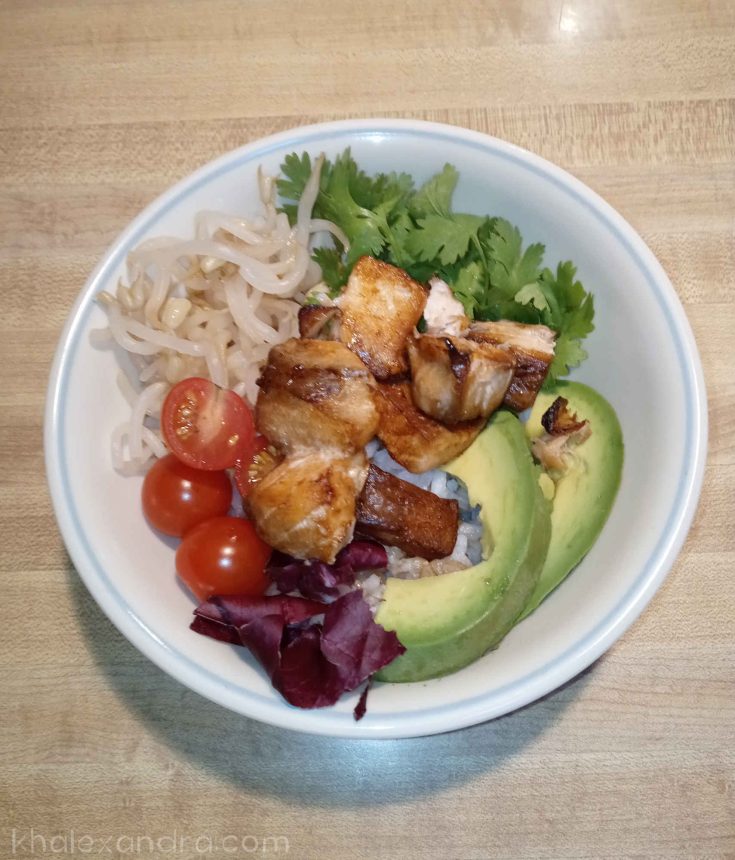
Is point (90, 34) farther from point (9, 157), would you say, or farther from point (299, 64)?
point (299, 64)

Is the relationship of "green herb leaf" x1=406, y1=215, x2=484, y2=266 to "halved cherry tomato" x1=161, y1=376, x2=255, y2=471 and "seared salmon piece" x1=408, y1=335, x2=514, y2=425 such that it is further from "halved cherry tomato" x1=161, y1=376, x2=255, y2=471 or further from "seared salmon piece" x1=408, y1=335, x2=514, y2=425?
"halved cherry tomato" x1=161, y1=376, x2=255, y2=471

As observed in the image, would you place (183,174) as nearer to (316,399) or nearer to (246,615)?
(316,399)

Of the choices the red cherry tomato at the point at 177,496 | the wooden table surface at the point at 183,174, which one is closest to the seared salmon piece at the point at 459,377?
the red cherry tomato at the point at 177,496

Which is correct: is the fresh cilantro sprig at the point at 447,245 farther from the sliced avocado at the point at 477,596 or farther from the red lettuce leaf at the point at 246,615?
the red lettuce leaf at the point at 246,615

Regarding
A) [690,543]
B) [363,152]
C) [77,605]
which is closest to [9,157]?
[363,152]

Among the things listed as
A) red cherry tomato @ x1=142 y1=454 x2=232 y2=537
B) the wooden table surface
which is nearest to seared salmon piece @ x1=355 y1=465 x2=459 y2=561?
red cherry tomato @ x1=142 y1=454 x2=232 y2=537

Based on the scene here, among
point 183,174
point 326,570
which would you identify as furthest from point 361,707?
point 183,174
